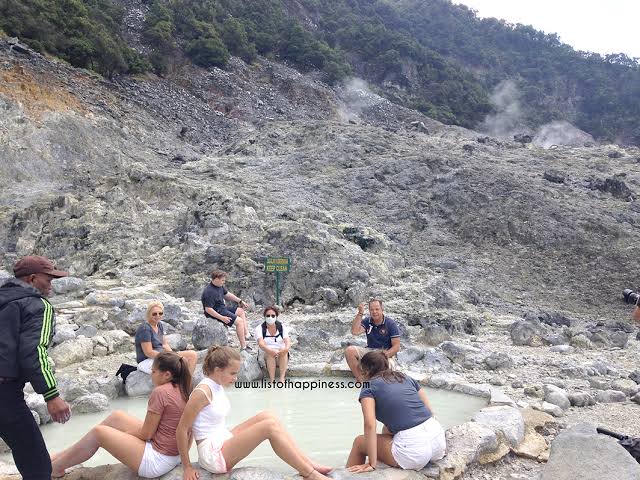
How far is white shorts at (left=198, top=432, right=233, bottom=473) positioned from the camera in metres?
3.53

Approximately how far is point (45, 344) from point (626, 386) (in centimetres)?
628

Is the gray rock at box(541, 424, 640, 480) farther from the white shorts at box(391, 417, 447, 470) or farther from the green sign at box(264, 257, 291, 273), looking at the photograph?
the green sign at box(264, 257, 291, 273)

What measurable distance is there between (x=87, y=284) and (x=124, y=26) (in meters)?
33.1

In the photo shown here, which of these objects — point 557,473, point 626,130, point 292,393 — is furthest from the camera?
point 626,130

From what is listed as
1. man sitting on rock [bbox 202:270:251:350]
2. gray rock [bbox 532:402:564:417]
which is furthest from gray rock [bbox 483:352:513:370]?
man sitting on rock [bbox 202:270:251:350]

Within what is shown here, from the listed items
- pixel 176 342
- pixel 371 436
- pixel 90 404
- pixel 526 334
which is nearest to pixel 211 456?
pixel 371 436

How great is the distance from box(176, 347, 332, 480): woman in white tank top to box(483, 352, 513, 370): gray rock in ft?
14.7

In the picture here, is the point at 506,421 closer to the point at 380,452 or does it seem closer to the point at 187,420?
the point at 380,452

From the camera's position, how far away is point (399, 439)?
3861 mm

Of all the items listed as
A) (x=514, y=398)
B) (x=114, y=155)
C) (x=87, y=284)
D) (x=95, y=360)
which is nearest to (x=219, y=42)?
(x=114, y=155)

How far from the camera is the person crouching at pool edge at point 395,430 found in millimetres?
3816

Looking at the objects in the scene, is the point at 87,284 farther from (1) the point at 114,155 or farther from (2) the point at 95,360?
(1) the point at 114,155

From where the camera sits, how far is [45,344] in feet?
10.3

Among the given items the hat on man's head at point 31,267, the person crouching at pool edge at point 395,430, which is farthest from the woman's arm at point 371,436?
the hat on man's head at point 31,267
